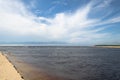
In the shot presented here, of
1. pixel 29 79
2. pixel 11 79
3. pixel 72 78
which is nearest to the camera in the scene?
pixel 11 79

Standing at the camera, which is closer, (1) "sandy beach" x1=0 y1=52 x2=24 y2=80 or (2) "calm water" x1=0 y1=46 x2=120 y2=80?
(1) "sandy beach" x1=0 y1=52 x2=24 y2=80

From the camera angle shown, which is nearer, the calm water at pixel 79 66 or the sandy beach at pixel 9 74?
the sandy beach at pixel 9 74

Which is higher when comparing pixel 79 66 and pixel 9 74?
pixel 9 74

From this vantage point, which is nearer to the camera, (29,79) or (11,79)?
(11,79)

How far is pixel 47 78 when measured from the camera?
18531 mm

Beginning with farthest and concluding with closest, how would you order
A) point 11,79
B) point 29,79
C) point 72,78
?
point 72,78 < point 29,79 < point 11,79

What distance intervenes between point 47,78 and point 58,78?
1.32 meters

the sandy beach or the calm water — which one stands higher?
the sandy beach

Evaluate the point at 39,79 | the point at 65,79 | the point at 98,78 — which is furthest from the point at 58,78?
the point at 98,78

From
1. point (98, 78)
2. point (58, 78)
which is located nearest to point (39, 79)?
point (58, 78)

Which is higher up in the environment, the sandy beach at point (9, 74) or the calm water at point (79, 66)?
the sandy beach at point (9, 74)

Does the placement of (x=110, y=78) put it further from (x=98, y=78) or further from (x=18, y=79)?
(x=18, y=79)

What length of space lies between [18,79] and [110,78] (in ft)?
36.0

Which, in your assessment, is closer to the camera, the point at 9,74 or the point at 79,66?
the point at 9,74
